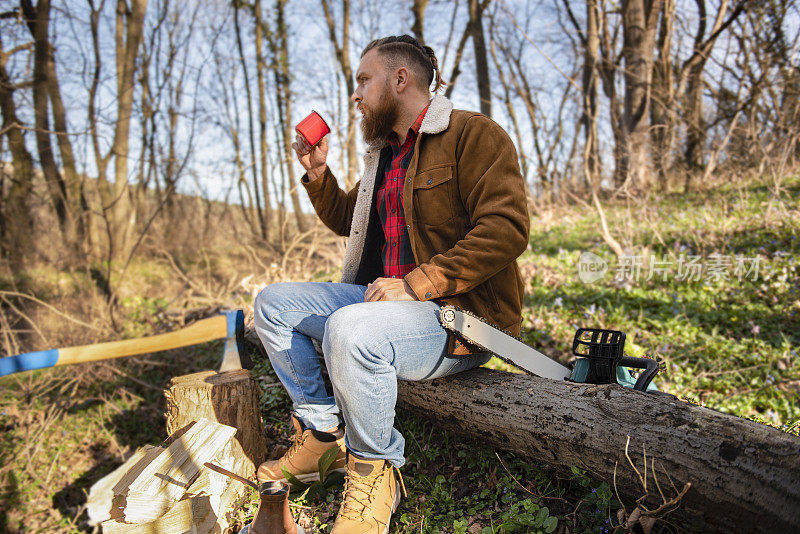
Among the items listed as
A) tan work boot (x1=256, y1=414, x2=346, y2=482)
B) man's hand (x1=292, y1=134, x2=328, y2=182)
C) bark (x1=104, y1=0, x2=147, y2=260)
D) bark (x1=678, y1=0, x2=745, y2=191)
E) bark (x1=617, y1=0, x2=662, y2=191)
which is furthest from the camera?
bark (x1=617, y1=0, x2=662, y2=191)

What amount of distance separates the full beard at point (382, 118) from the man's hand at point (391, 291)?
2.88ft

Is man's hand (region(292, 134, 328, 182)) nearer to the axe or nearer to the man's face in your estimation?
the man's face

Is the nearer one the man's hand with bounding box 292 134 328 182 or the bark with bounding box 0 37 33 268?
the man's hand with bounding box 292 134 328 182

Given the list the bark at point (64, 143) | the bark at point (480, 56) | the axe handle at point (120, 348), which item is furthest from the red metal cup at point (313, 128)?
the bark at point (480, 56)

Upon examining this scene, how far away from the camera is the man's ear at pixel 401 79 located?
2498 mm

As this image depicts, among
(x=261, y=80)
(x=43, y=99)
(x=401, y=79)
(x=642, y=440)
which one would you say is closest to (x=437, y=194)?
(x=401, y=79)

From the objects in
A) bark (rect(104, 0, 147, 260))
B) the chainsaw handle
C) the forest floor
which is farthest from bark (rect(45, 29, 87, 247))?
the chainsaw handle

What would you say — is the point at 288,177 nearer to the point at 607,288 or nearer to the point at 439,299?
the point at 607,288

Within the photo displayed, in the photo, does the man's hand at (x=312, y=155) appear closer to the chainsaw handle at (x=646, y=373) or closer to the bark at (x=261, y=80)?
the chainsaw handle at (x=646, y=373)

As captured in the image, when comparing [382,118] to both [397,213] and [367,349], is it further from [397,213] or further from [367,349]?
[367,349]

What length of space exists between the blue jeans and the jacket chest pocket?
438mm

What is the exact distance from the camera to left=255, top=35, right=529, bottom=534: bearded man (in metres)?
1.96

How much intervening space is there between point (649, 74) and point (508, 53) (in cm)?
593

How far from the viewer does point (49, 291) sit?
341 inches
